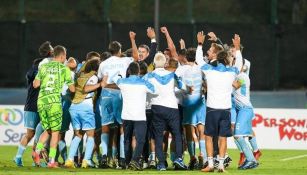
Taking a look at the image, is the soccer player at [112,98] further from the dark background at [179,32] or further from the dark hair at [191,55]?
the dark background at [179,32]

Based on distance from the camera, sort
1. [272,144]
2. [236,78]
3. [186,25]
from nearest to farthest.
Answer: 1. [236,78]
2. [272,144]
3. [186,25]

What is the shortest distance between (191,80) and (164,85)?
59 cm

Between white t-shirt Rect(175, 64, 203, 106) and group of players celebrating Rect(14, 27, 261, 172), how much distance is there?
0.06 ft

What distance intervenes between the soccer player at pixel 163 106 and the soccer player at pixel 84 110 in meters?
1.09

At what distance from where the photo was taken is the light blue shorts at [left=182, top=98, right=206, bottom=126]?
2170 cm

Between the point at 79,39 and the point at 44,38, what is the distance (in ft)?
4.06

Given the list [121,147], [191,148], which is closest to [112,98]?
[121,147]

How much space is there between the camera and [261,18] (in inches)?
1748

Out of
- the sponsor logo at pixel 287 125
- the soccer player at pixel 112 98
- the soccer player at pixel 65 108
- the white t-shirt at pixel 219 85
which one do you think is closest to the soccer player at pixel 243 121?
the white t-shirt at pixel 219 85

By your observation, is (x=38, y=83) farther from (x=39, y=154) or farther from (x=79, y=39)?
(x=79, y=39)

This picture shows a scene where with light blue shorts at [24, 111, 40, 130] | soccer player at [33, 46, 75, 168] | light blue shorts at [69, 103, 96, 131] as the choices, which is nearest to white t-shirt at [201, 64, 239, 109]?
light blue shorts at [69, 103, 96, 131]

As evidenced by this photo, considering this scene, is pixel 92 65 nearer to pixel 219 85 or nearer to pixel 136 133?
pixel 136 133

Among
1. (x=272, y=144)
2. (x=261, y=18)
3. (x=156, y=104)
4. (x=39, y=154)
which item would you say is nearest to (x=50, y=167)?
(x=39, y=154)

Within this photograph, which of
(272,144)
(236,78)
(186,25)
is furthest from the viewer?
(186,25)
